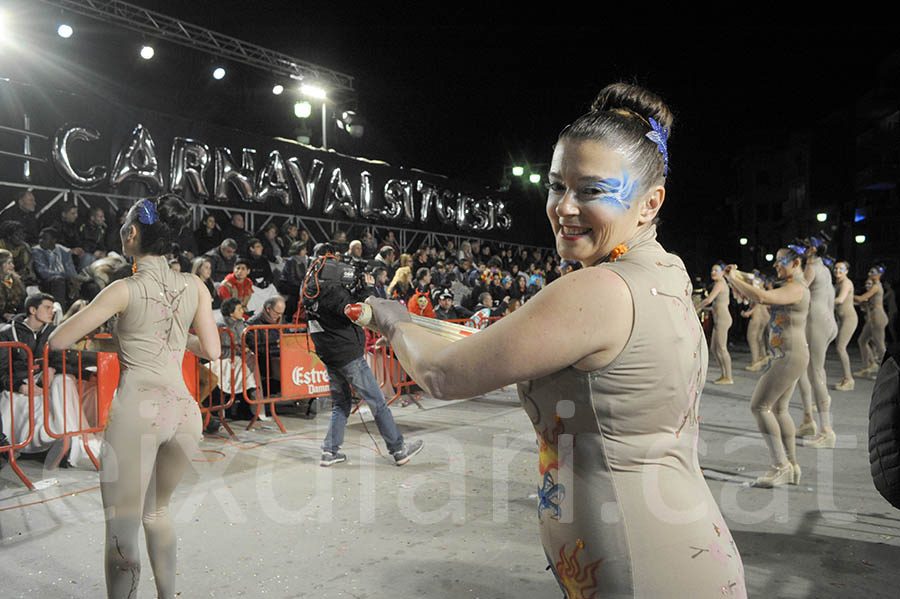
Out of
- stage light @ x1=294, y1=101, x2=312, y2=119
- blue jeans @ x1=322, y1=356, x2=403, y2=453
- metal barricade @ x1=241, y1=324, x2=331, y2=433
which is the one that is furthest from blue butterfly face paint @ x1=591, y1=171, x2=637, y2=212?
stage light @ x1=294, y1=101, x2=312, y2=119

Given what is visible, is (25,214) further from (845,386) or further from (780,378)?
(845,386)

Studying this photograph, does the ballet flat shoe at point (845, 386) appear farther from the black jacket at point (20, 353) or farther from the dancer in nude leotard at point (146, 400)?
the black jacket at point (20, 353)

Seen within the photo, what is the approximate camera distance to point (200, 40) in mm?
15250

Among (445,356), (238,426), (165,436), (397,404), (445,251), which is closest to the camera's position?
(445,356)

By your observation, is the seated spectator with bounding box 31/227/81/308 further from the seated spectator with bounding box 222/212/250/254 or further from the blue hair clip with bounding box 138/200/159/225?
the blue hair clip with bounding box 138/200/159/225

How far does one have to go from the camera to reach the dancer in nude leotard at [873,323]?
13.2 metres

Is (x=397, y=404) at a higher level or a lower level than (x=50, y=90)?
lower

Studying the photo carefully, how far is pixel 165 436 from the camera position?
9.98 feet

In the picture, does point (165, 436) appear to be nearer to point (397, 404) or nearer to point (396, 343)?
point (396, 343)

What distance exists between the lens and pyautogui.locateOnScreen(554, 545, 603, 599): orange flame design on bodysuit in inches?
59.1

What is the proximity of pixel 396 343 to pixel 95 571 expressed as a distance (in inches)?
141

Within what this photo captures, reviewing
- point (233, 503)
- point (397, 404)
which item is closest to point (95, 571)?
point (233, 503)

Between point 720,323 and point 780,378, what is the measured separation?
7.25 meters

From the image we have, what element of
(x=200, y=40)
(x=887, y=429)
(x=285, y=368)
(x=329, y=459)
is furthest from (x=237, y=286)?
(x=887, y=429)
